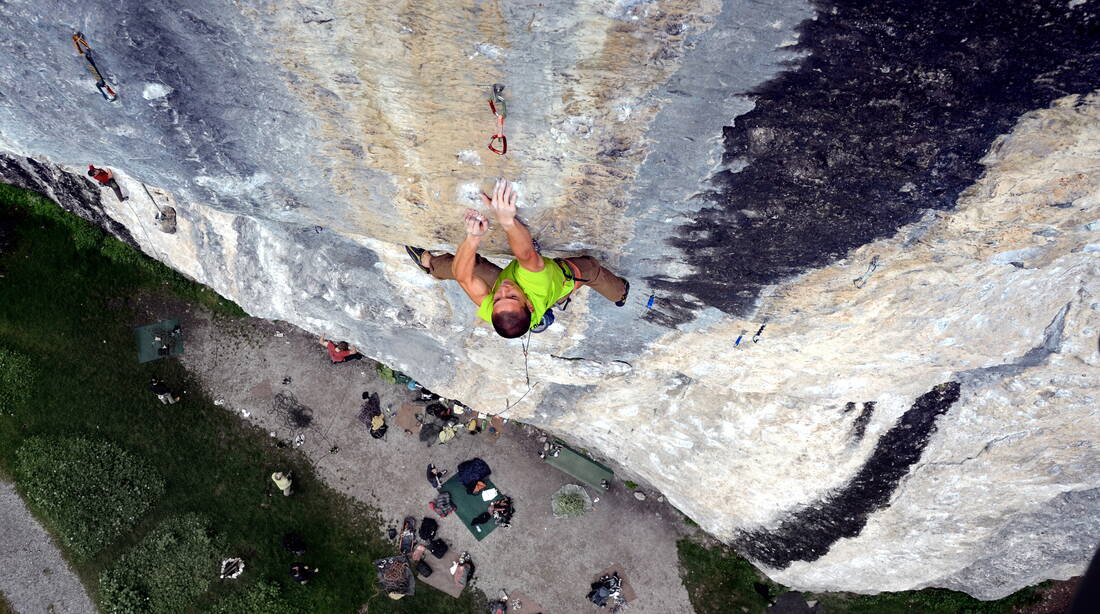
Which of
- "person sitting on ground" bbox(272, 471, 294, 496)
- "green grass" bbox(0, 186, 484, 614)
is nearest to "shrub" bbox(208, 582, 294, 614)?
"green grass" bbox(0, 186, 484, 614)

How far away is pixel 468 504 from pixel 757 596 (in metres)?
3.97

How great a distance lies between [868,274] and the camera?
11.6 feet

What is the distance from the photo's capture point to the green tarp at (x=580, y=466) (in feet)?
25.7

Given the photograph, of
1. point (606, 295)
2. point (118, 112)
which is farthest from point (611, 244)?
point (118, 112)

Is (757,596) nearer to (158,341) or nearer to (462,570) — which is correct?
(462,570)

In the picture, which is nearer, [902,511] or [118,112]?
[118,112]

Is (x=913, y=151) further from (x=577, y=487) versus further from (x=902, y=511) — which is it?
(x=577, y=487)

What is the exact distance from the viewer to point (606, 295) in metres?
4.39

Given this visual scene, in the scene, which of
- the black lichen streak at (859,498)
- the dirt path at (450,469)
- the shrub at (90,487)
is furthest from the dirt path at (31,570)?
the black lichen streak at (859,498)

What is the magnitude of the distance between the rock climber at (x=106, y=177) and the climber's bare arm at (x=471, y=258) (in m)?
4.48

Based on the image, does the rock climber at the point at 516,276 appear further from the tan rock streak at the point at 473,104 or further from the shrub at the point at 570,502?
the shrub at the point at 570,502

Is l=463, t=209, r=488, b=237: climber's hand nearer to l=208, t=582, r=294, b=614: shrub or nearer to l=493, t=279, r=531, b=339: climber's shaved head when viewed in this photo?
l=493, t=279, r=531, b=339: climber's shaved head

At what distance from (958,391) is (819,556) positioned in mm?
2680

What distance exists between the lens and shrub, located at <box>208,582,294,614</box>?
7.61 meters
